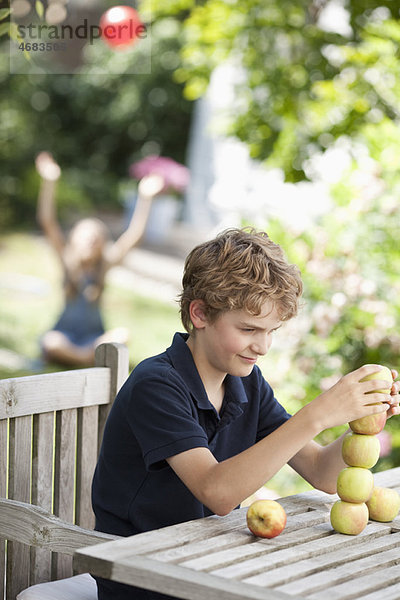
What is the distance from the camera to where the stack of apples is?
1.58 meters

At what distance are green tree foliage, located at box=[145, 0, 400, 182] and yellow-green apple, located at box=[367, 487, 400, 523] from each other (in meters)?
2.47

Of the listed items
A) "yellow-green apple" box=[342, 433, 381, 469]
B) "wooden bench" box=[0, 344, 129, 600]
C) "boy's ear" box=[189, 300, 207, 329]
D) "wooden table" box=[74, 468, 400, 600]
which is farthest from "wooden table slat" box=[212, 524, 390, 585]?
"wooden bench" box=[0, 344, 129, 600]

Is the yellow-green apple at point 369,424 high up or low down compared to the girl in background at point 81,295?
down

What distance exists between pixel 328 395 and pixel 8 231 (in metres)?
8.89

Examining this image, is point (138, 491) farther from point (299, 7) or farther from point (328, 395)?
point (299, 7)

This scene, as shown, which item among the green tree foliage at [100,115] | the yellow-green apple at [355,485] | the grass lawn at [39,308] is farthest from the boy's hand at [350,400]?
the green tree foliage at [100,115]

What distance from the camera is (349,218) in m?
4.33

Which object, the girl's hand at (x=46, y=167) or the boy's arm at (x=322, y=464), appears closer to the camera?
the boy's arm at (x=322, y=464)

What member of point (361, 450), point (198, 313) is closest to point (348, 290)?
point (198, 313)

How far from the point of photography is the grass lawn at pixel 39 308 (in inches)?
328

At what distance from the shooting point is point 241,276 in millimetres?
1722

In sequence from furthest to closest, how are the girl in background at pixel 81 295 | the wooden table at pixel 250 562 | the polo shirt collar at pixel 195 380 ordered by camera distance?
the girl in background at pixel 81 295
the polo shirt collar at pixel 195 380
the wooden table at pixel 250 562

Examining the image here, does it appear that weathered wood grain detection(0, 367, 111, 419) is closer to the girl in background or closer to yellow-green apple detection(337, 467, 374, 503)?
yellow-green apple detection(337, 467, 374, 503)

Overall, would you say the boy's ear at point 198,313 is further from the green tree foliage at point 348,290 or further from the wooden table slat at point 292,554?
the green tree foliage at point 348,290
